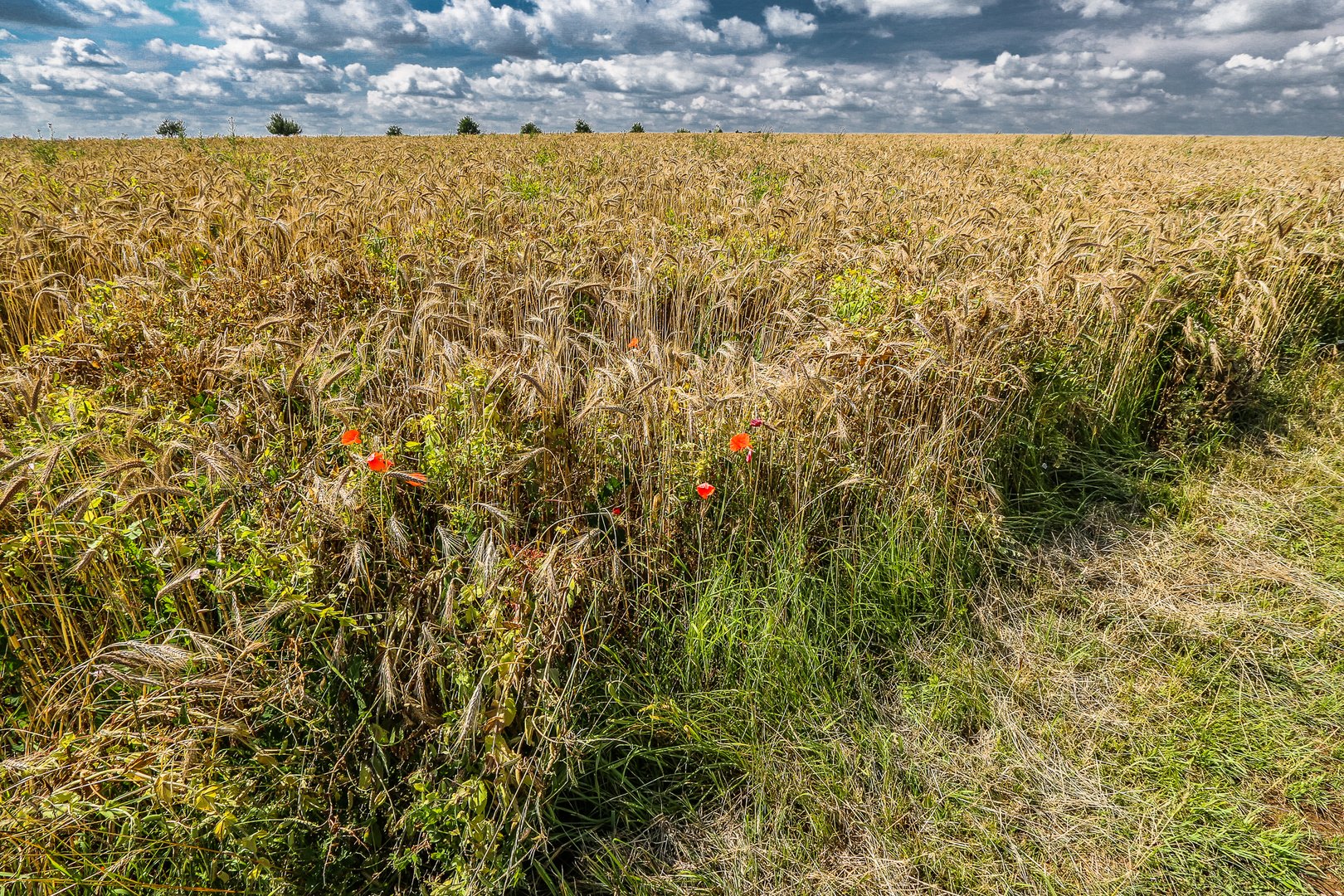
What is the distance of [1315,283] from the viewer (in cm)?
488

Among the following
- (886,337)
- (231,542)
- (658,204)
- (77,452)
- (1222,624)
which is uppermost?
(658,204)

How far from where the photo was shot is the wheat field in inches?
65.1

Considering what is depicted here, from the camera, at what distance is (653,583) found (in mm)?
2340

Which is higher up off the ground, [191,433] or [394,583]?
[191,433]

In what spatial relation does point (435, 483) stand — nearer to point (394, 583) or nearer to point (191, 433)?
point (394, 583)

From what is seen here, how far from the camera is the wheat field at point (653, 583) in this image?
165cm

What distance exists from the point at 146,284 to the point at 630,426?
2.69 meters

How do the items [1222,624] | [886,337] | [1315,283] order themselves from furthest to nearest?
[1315,283]
[886,337]
[1222,624]

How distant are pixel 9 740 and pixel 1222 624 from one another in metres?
4.31

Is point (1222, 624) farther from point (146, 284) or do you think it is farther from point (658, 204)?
point (658, 204)

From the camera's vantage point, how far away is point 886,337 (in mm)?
3162

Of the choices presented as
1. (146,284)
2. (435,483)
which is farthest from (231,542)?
(146,284)

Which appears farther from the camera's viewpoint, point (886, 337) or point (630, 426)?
point (886, 337)

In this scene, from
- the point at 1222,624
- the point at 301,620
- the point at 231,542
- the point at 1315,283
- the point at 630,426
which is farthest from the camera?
the point at 1315,283
